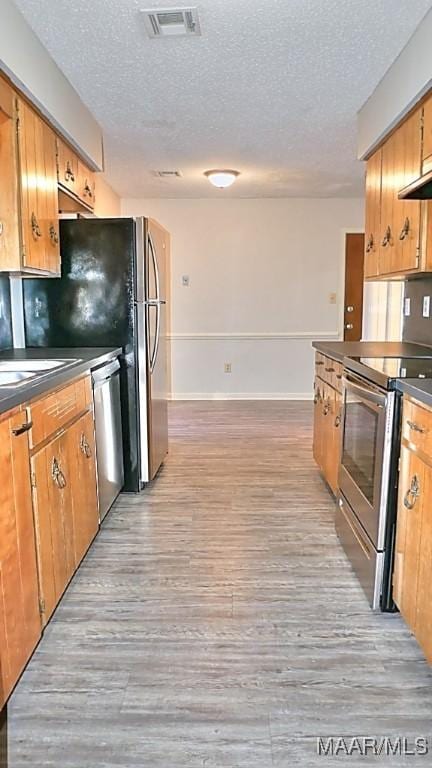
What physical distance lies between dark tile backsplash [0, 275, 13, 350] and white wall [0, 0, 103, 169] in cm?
87

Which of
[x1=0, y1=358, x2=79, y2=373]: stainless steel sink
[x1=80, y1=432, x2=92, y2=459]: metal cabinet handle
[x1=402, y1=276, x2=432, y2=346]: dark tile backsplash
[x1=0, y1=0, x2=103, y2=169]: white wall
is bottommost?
[x1=80, y1=432, x2=92, y2=459]: metal cabinet handle

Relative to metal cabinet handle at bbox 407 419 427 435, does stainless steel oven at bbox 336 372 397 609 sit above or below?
below

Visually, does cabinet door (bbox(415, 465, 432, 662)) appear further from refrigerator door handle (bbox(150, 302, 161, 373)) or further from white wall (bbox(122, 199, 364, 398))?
white wall (bbox(122, 199, 364, 398))

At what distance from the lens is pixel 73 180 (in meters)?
3.16

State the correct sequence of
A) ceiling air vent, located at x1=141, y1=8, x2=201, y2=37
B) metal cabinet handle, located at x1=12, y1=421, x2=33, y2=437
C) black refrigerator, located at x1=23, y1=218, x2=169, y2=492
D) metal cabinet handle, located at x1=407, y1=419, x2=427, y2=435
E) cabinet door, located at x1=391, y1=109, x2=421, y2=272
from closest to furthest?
metal cabinet handle, located at x1=12, y1=421, x2=33, y2=437 → metal cabinet handle, located at x1=407, y1=419, x2=427, y2=435 → ceiling air vent, located at x1=141, y1=8, x2=201, y2=37 → cabinet door, located at x1=391, y1=109, x2=421, y2=272 → black refrigerator, located at x1=23, y1=218, x2=169, y2=492

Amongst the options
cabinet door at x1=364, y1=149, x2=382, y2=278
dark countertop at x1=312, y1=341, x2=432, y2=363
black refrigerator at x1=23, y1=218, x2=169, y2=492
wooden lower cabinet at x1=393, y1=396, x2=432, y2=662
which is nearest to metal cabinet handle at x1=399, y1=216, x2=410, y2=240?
cabinet door at x1=364, y1=149, x2=382, y2=278

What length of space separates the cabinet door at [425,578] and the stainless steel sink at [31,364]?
5.10 ft

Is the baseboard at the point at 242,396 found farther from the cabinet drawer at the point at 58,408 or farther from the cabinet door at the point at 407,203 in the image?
the cabinet drawer at the point at 58,408

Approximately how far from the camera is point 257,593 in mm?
2250

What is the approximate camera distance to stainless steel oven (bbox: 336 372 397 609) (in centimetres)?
201

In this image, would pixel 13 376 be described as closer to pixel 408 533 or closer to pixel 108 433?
pixel 108 433

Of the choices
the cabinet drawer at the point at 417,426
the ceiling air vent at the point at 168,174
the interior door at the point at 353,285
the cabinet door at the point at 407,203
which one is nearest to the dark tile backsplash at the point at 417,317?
the cabinet door at the point at 407,203

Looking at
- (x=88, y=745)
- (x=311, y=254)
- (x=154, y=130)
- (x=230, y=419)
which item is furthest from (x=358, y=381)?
(x=311, y=254)

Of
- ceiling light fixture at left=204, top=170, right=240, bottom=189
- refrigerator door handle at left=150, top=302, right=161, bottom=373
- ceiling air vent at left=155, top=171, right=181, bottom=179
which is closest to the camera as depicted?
refrigerator door handle at left=150, top=302, right=161, bottom=373
